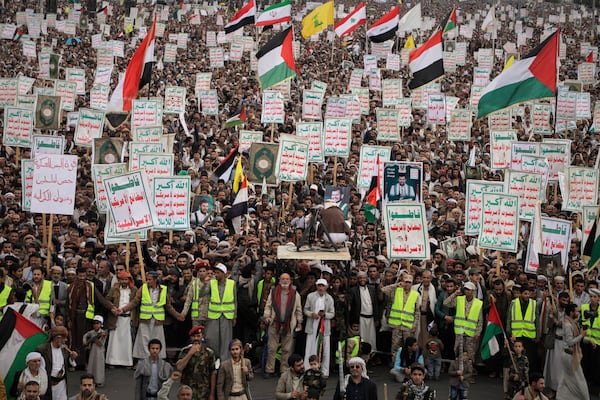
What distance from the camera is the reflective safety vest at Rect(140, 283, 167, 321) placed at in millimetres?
13078

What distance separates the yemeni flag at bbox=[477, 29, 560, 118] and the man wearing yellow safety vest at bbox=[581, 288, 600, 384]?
176 inches

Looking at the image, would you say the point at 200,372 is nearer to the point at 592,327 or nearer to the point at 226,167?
the point at 592,327

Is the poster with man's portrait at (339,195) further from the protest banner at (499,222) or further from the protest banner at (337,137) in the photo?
the protest banner at (499,222)

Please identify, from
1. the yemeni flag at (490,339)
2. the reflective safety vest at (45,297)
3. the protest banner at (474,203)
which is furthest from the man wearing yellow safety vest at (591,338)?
the reflective safety vest at (45,297)

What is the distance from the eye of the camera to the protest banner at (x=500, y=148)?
70.8 ft

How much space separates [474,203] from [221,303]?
455cm

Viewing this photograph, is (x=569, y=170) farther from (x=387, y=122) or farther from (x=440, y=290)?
(x=387, y=122)

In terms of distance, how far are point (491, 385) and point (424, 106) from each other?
58.5 feet

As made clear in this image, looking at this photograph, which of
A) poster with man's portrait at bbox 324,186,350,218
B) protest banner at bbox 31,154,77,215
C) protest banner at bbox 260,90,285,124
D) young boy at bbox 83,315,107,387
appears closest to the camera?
young boy at bbox 83,315,107,387

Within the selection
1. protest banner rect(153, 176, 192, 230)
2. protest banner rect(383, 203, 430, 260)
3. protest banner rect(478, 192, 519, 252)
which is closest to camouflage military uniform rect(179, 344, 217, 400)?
protest banner rect(383, 203, 430, 260)

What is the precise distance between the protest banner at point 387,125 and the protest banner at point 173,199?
981 cm

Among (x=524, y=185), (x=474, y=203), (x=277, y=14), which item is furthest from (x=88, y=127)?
(x=277, y=14)

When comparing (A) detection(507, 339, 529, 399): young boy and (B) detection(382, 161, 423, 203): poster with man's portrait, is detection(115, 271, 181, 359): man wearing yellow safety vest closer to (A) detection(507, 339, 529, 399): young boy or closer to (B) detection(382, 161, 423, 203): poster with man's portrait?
(A) detection(507, 339, 529, 399): young boy

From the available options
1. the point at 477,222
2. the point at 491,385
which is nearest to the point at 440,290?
the point at 491,385
